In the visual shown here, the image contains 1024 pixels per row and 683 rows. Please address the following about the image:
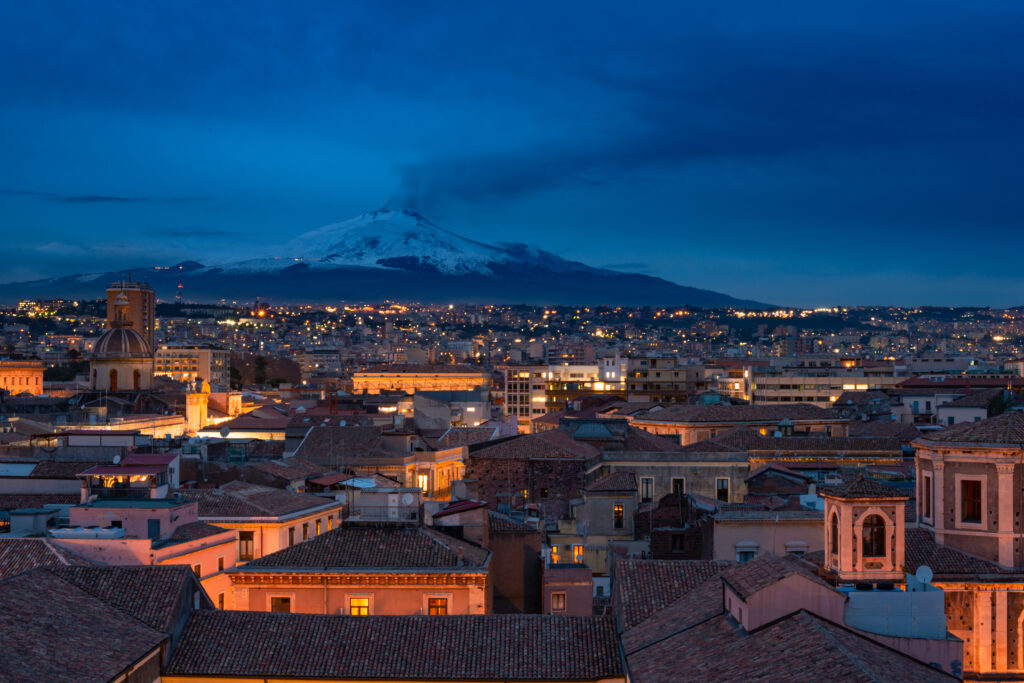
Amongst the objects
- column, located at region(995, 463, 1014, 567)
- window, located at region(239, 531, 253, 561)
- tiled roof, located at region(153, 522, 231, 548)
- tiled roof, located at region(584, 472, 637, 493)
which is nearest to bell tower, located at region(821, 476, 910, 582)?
column, located at region(995, 463, 1014, 567)

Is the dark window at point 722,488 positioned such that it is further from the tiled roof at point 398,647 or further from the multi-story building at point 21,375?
the multi-story building at point 21,375

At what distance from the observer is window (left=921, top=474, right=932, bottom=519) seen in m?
27.1

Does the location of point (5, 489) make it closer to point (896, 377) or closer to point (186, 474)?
point (186, 474)

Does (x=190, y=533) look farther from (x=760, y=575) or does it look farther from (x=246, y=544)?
(x=760, y=575)

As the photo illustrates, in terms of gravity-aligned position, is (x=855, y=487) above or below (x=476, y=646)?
above

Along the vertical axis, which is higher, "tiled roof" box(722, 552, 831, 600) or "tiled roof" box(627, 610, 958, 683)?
"tiled roof" box(722, 552, 831, 600)

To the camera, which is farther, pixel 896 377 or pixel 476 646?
pixel 896 377

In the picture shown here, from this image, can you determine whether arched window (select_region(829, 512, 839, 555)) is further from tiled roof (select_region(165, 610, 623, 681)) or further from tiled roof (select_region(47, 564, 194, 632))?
tiled roof (select_region(47, 564, 194, 632))

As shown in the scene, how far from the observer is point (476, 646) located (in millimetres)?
21281

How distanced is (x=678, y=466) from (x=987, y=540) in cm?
2286

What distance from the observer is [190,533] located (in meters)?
27.0

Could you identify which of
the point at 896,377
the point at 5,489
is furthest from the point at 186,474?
the point at 896,377

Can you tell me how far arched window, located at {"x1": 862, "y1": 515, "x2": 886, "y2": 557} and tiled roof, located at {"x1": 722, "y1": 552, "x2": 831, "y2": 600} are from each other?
2.35 metres

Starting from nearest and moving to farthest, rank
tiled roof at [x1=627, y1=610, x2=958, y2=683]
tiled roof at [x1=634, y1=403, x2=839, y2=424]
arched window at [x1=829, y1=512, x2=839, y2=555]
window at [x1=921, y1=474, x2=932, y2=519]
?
tiled roof at [x1=627, y1=610, x2=958, y2=683] → arched window at [x1=829, y1=512, x2=839, y2=555] → window at [x1=921, y1=474, x2=932, y2=519] → tiled roof at [x1=634, y1=403, x2=839, y2=424]
